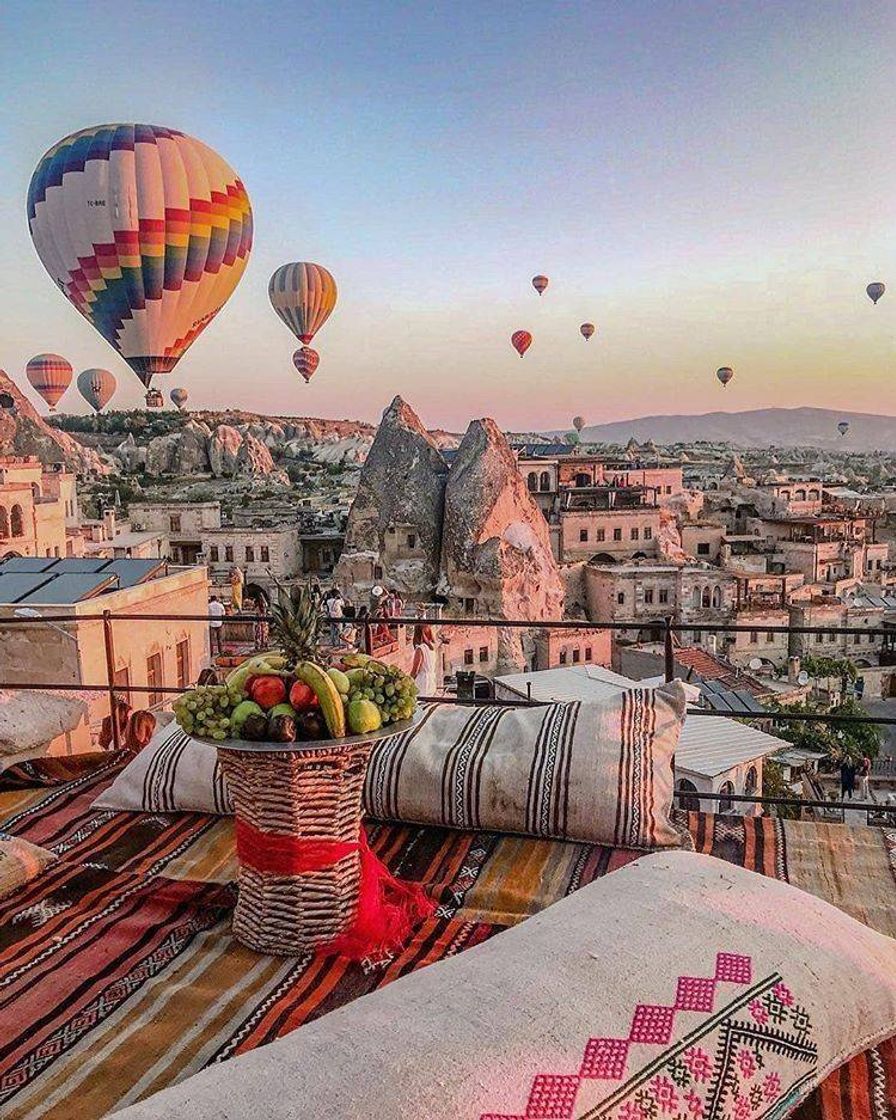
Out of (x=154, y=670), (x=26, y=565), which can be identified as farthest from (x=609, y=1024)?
(x=26, y=565)

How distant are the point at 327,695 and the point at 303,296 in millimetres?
36444

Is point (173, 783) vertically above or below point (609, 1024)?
below

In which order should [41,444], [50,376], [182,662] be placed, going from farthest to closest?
[41,444] → [50,376] → [182,662]

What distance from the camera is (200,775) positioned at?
3.43 metres

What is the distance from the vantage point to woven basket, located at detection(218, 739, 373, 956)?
7.51ft

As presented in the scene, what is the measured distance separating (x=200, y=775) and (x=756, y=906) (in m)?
2.13

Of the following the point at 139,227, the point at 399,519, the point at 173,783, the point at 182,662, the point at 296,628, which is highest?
the point at 139,227

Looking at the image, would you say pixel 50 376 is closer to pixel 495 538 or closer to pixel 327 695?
pixel 495 538

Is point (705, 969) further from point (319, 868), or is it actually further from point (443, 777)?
point (443, 777)

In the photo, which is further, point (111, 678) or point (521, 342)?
point (521, 342)

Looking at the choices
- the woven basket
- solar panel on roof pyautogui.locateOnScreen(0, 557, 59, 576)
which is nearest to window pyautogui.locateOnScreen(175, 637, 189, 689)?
solar panel on roof pyautogui.locateOnScreen(0, 557, 59, 576)

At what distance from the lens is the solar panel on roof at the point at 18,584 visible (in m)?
9.99

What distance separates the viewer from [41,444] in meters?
80.1

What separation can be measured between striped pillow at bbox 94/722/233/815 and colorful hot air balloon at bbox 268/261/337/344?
116ft
